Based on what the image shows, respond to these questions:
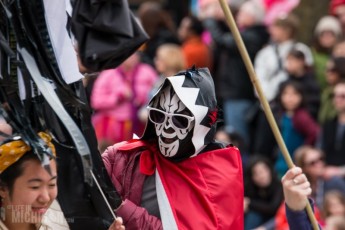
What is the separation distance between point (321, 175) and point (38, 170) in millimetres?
5695

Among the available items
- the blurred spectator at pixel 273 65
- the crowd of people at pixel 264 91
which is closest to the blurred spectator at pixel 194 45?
the crowd of people at pixel 264 91

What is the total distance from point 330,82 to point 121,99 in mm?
1891

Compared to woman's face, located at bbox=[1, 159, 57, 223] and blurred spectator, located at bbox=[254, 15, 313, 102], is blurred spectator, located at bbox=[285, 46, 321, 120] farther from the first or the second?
woman's face, located at bbox=[1, 159, 57, 223]

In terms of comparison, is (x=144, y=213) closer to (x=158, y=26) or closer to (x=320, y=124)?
(x=320, y=124)

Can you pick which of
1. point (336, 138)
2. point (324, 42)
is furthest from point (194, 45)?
point (336, 138)

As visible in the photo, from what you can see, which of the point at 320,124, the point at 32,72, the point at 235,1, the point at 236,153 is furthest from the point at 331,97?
the point at 32,72

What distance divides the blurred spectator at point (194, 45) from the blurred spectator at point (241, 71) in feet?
0.69

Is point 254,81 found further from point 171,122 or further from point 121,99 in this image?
point 121,99

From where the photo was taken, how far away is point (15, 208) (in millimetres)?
6004

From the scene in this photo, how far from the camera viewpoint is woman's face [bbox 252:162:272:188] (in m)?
11.3

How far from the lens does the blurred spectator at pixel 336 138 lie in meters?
11.6

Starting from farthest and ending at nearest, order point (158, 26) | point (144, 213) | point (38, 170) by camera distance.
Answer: point (158, 26), point (144, 213), point (38, 170)

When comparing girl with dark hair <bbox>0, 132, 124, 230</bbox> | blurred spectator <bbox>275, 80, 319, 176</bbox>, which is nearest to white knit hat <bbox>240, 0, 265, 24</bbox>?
blurred spectator <bbox>275, 80, 319, 176</bbox>

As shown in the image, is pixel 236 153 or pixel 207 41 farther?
pixel 207 41
